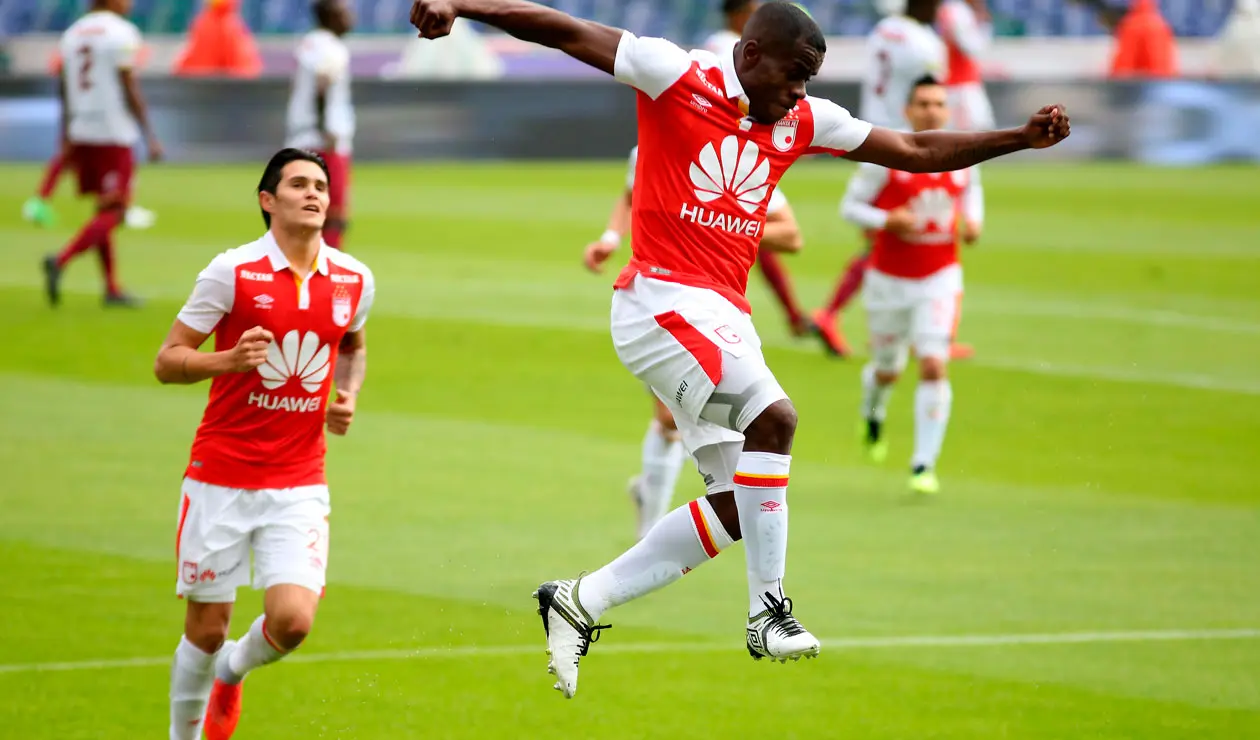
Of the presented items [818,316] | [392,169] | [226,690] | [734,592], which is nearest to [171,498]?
[734,592]

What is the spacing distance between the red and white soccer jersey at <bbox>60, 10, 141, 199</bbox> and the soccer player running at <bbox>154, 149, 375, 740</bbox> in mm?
10487

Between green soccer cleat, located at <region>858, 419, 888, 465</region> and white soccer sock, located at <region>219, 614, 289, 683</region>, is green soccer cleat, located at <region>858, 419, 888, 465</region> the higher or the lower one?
the lower one

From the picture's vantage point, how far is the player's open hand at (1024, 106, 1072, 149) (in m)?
5.99

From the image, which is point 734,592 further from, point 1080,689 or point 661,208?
point 661,208

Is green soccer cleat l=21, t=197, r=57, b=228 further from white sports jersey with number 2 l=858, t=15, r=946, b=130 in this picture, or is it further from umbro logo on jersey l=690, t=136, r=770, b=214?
umbro logo on jersey l=690, t=136, r=770, b=214

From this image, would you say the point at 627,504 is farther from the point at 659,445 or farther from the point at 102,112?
the point at 102,112

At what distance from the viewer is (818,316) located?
1455 centimetres

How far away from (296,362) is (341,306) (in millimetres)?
253

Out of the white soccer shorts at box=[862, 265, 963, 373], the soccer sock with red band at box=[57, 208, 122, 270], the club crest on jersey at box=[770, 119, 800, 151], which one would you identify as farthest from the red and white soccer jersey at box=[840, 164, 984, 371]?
the soccer sock with red band at box=[57, 208, 122, 270]

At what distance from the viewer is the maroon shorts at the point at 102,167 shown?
634 inches

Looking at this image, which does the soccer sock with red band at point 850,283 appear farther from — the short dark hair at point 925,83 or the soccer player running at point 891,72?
the short dark hair at point 925,83

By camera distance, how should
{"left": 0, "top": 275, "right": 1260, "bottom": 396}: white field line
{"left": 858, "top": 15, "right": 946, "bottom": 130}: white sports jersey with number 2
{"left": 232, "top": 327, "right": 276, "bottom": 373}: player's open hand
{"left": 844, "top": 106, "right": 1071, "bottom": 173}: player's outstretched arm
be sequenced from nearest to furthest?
1. {"left": 232, "top": 327, "right": 276, "bottom": 373}: player's open hand
2. {"left": 844, "top": 106, "right": 1071, "bottom": 173}: player's outstretched arm
3. {"left": 0, "top": 275, "right": 1260, "bottom": 396}: white field line
4. {"left": 858, "top": 15, "right": 946, "bottom": 130}: white sports jersey with number 2

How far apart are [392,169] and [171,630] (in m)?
Answer: 20.0

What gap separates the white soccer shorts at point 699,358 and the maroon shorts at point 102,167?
11.0 metres
